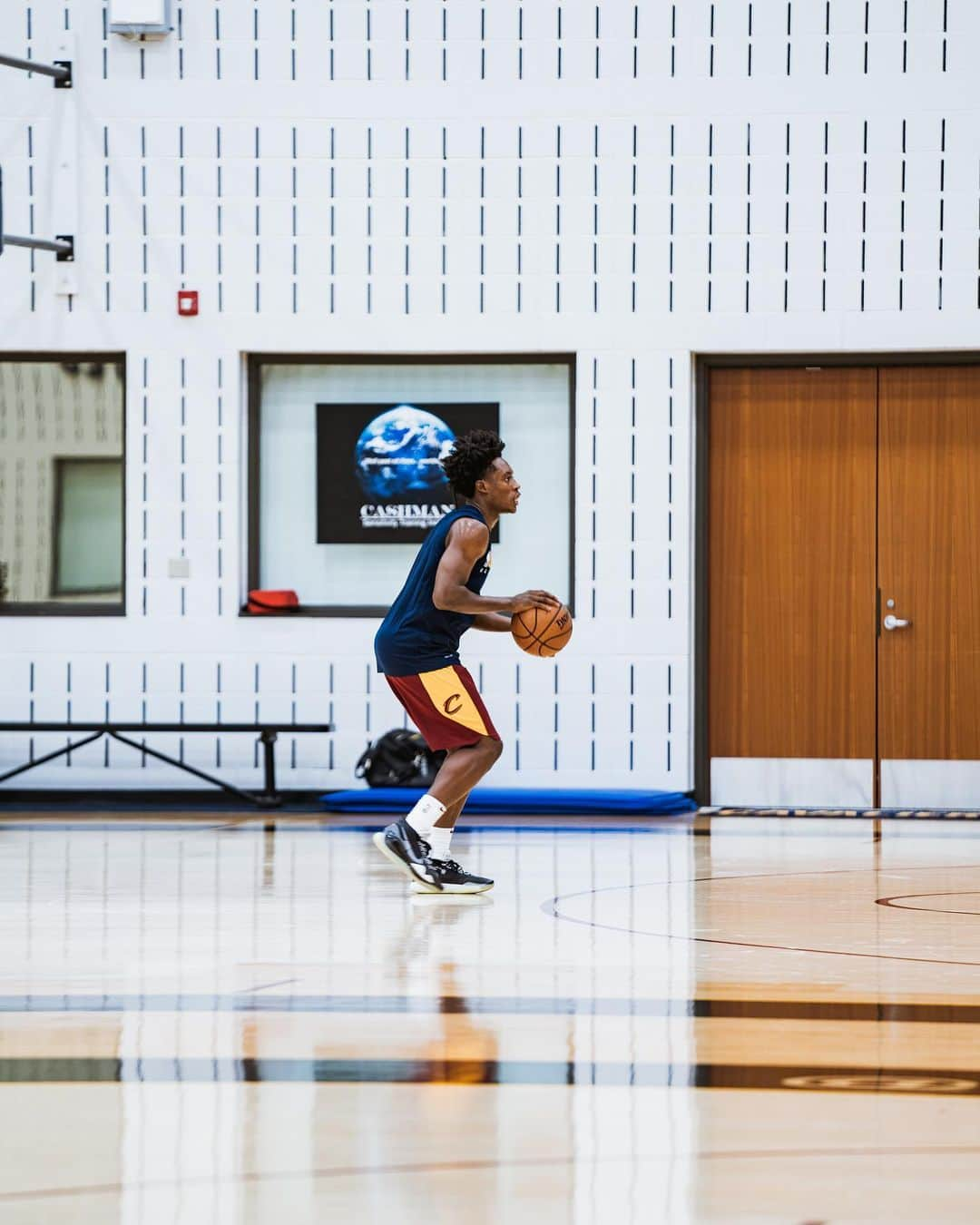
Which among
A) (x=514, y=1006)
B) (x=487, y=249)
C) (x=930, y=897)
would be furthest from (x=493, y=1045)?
(x=487, y=249)

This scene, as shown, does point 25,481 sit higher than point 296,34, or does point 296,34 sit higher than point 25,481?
point 296,34

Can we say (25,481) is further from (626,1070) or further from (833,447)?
(626,1070)

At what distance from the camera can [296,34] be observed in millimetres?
10008

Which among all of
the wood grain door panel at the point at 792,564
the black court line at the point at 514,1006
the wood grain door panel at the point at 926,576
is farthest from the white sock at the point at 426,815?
the wood grain door panel at the point at 926,576

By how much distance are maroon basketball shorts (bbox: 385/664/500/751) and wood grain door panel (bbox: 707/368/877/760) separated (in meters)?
3.70

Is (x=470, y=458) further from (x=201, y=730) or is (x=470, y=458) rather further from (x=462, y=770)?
(x=201, y=730)

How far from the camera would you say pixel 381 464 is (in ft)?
33.3

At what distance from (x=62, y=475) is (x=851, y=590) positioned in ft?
14.6

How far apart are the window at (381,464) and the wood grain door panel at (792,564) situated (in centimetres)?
91

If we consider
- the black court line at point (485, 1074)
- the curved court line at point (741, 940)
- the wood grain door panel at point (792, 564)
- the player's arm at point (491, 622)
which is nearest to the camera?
the black court line at point (485, 1074)

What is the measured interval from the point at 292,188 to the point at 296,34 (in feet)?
2.80

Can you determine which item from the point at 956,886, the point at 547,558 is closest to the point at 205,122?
the point at 547,558

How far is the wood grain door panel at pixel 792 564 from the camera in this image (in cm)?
988

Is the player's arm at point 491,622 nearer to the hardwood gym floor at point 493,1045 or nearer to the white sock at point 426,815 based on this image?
the white sock at point 426,815
